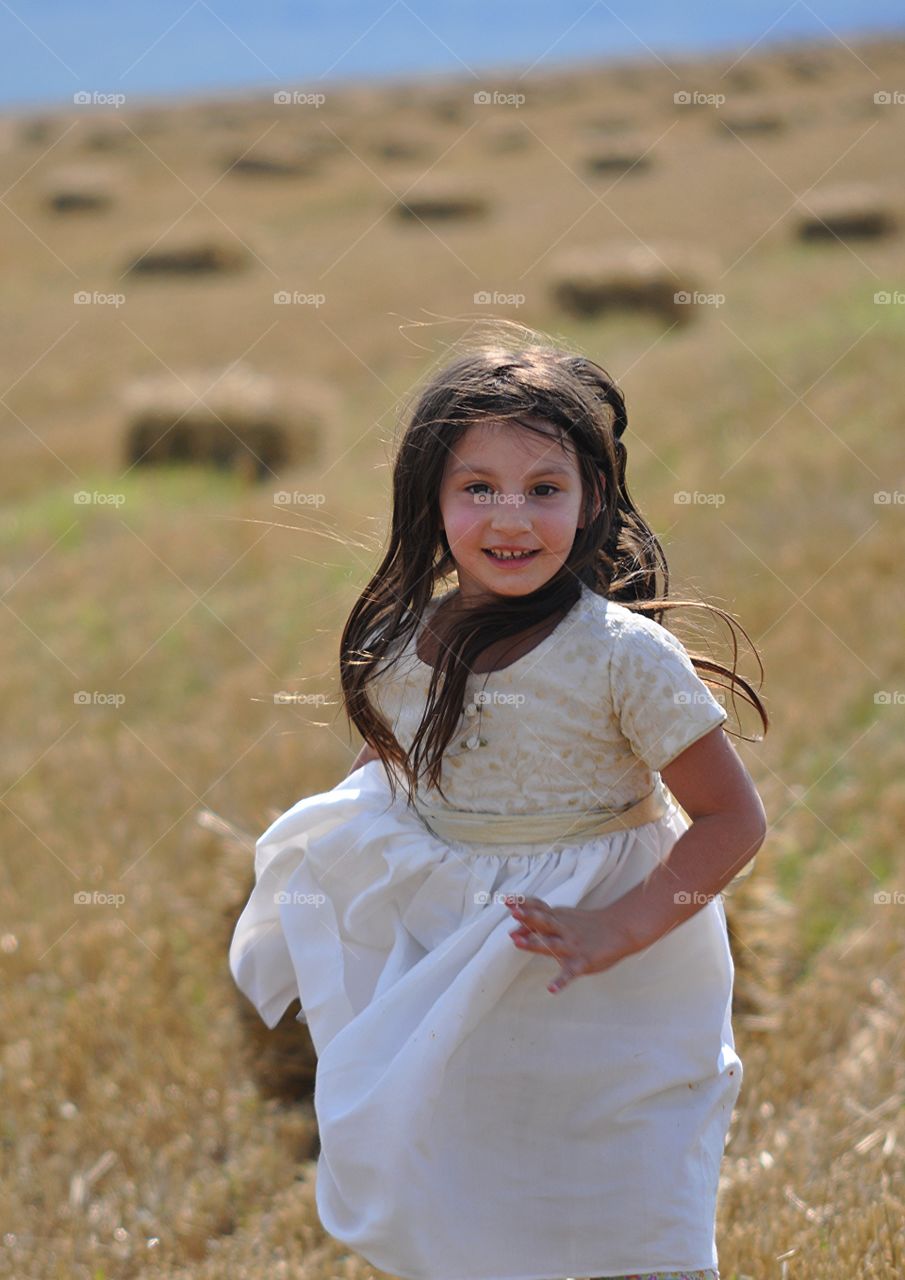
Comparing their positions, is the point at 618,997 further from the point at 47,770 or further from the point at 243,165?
the point at 243,165

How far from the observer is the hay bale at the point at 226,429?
1023 cm

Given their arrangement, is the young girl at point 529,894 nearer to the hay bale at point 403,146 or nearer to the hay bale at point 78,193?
the hay bale at point 78,193

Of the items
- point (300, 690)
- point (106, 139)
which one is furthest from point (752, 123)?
point (300, 690)

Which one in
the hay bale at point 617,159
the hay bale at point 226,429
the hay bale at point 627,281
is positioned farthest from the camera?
the hay bale at point 617,159

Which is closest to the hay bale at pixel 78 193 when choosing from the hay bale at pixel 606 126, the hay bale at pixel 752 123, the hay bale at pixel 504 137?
the hay bale at pixel 504 137

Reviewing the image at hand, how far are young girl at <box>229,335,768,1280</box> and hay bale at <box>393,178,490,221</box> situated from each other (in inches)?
713

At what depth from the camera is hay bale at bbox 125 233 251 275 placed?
1723 cm

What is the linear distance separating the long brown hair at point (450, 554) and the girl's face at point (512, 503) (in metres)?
0.03

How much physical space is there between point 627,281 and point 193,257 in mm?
6526

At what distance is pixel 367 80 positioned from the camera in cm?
5581

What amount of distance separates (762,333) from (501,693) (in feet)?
27.7

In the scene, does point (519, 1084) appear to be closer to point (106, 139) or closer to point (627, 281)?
point (627, 281)

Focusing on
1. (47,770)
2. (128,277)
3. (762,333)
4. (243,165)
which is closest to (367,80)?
(243,165)

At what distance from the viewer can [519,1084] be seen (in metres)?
2.00
